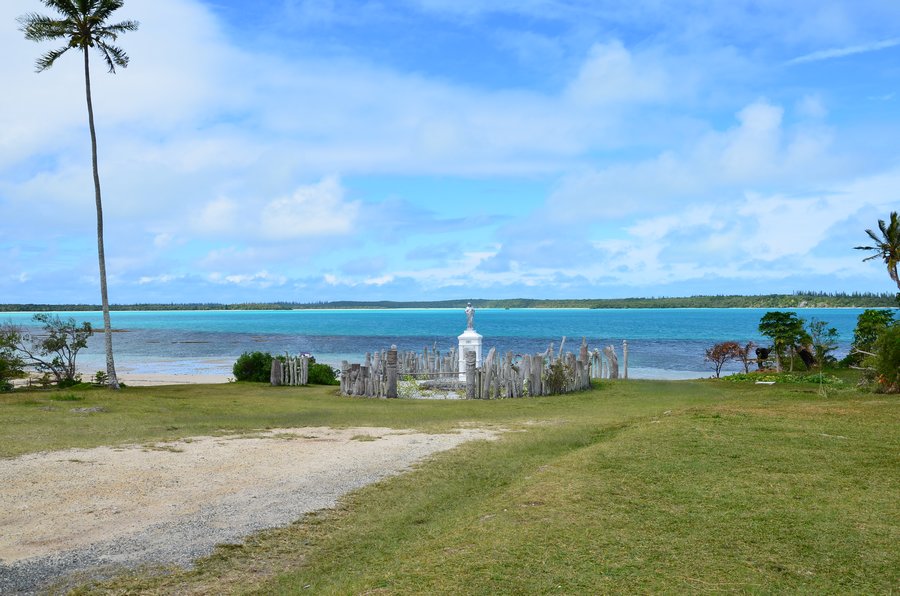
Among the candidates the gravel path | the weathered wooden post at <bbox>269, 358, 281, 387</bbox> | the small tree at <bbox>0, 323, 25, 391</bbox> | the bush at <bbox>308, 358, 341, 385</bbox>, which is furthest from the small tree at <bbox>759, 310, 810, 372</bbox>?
the small tree at <bbox>0, 323, 25, 391</bbox>

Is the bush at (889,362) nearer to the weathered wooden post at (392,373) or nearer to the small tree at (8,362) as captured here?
the weathered wooden post at (392,373)

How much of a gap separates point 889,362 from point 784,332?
11.1 meters

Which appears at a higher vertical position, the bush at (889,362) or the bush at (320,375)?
the bush at (889,362)

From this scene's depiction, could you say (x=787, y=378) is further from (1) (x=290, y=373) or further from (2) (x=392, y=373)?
(1) (x=290, y=373)

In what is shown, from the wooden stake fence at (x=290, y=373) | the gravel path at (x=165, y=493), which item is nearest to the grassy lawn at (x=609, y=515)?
the gravel path at (x=165, y=493)

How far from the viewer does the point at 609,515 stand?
6750 mm

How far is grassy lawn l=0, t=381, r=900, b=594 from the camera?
5.25 metres

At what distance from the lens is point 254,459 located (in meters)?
10.4

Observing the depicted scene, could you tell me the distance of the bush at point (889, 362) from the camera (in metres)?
16.6

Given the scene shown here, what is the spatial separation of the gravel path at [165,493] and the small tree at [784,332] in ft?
64.9

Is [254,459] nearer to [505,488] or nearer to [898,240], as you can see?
[505,488]

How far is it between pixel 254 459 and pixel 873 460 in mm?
8465

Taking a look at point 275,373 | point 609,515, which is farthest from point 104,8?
point 609,515

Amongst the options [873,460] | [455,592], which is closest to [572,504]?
[455,592]
